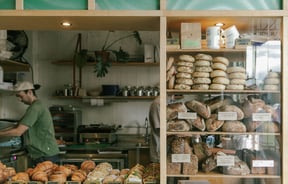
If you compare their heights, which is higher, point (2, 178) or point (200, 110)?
point (200, 110)

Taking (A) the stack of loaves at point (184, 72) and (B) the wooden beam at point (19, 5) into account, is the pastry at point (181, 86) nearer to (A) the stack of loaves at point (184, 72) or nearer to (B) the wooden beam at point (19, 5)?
(A) the stack of loaves at point (184, 72)

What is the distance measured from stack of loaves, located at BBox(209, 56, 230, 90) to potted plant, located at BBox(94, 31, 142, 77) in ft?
11.1

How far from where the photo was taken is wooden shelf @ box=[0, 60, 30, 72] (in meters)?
4.38

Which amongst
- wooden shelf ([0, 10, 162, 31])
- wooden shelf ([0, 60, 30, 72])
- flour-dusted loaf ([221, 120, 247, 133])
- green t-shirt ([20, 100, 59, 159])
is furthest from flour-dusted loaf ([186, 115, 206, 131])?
wooden shelf ([0, 60, 30, 72])

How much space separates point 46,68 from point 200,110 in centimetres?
443

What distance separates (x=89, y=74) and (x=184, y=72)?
4062 mm

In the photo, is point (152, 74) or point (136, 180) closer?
point (136, 180)

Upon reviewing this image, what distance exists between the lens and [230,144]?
222 cm

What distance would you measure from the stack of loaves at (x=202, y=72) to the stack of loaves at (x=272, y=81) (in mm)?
352

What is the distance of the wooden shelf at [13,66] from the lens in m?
4.38

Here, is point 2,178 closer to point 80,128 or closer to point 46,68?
point 80,128

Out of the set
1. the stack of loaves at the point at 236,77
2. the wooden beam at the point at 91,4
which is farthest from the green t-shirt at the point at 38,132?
the stack of loaves at the point at 236,77

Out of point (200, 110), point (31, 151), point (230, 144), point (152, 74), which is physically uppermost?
point (152, 74)

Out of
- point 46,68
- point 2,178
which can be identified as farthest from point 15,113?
point 2,178
